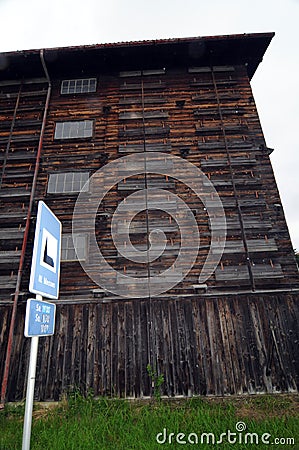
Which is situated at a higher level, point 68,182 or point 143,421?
point 68,182

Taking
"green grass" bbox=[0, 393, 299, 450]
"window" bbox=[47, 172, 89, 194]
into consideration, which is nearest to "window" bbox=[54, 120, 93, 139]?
"window" bbox=[47, 172, 89, 194]

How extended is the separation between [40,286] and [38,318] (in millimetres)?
376

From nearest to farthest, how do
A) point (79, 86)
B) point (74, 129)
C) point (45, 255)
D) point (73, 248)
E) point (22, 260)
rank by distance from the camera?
point (45, 255) < point (22, 260) < point (73, 248) < point (74, 129) < point (79, 86)

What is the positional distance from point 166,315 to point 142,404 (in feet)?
8.45

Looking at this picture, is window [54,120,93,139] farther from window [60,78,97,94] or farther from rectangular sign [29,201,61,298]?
rectangular sign [29,201,61,298]

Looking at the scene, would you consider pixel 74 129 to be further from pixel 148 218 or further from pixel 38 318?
pixel 38 318

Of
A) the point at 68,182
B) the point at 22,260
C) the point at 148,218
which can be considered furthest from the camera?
the point at 68,182

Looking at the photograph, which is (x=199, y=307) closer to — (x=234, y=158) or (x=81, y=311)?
(x=81, y=311)

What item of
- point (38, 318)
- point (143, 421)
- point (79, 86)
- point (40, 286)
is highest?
point (79, 86)

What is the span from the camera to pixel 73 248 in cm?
1104

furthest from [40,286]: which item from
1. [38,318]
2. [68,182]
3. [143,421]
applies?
[68,182]

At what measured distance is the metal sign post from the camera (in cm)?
308

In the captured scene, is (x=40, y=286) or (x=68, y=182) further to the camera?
(x=68, y=182)

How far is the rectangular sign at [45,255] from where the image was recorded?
3.22 m
